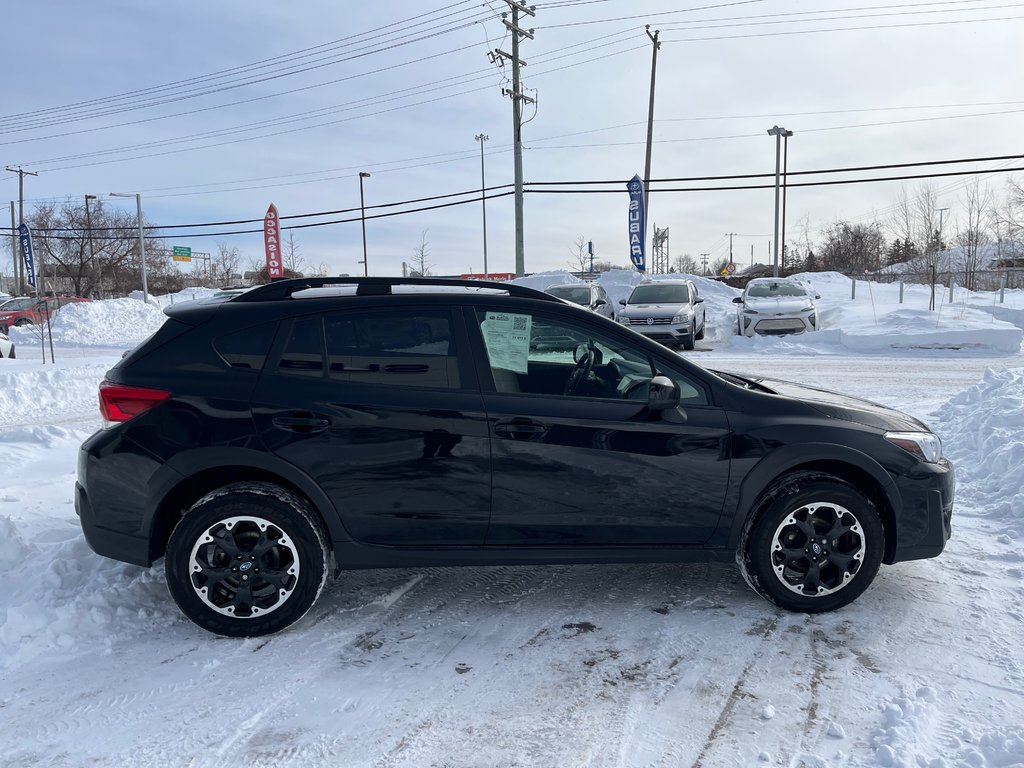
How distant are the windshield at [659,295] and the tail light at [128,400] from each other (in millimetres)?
15689

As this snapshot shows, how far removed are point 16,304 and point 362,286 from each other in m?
28.9

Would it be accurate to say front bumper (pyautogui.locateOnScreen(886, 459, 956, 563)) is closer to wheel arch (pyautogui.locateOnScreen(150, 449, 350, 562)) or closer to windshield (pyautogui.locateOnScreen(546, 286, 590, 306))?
wheel arch (pyautogui.locateOnScreen(150, 449, 350, 562))

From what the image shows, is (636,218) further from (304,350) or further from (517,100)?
(304,350)

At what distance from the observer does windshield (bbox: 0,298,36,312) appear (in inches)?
1027

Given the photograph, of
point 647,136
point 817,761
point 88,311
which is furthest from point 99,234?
point 817,761

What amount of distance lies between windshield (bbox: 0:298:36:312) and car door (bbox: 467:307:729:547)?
29.1 metres

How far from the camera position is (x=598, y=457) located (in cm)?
356

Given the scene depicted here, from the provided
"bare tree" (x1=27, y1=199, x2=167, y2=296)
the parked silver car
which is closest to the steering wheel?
the parked silver car

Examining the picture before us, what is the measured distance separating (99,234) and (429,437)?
53.9 m

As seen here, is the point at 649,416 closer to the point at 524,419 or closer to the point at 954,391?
the point at 524,419

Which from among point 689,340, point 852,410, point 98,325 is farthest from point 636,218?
point 852,410

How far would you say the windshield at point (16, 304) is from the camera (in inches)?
1027

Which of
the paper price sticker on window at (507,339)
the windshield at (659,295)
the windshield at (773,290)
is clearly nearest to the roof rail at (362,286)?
the paper price sticker on window at (507,339)

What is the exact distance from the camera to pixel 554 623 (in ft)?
12.0
